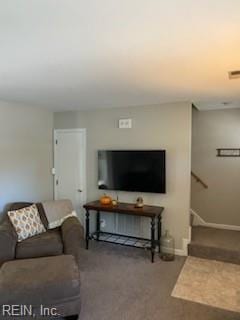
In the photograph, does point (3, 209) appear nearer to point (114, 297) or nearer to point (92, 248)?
point (92, 248)

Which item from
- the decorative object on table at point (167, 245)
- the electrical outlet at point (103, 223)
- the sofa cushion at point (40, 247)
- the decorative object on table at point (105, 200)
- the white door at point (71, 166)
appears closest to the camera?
the sofa cushion at point (40, 247)

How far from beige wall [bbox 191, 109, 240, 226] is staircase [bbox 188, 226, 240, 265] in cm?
51

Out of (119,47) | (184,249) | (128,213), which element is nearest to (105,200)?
(128,213)

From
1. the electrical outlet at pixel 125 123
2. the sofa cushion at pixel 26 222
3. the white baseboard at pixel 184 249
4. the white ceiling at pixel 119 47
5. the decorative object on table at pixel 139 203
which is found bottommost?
the white baseboard at pixel 184 249

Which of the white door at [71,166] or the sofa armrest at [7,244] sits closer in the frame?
the sofa armrest at [7,244]

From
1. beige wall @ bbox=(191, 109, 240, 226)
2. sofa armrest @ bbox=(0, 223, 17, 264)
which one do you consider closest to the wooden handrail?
beige wall @ bbox=(191, 109, 240, 226)

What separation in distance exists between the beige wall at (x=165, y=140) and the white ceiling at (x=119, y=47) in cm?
77

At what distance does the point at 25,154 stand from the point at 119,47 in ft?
10.1

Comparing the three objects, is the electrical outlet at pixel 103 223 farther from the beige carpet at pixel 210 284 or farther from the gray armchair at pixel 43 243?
the beige carpet at pixel 210 284

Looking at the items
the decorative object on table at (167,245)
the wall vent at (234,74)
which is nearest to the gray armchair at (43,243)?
the decorative object on table at (167,245)

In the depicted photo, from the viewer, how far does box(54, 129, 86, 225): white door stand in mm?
4793

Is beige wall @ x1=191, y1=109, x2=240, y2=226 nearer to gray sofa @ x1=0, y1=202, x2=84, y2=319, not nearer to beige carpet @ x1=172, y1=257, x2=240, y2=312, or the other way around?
beige carpet @ x1=172, y1=257, x2=240, y2=312

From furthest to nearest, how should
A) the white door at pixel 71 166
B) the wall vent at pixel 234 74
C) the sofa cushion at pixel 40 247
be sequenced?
the white door at pixel 71 166, the sofa cushion at pixel 40 247, the wall vent at pixel 234 74

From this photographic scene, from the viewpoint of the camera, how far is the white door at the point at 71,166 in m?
4.79
